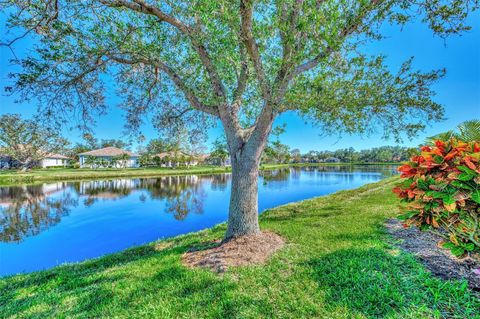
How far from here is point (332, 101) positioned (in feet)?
13.5

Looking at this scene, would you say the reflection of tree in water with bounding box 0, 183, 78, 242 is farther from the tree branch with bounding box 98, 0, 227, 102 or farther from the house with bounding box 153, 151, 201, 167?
the house with bounding box 153, 151, 201, 167

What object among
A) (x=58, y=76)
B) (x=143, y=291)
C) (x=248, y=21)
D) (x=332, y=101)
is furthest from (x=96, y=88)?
(x=332, y=101)

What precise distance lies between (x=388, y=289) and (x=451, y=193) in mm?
1299

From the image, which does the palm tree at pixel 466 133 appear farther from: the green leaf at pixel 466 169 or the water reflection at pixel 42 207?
the water reflection at pixel 42 207

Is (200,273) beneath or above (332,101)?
beneath

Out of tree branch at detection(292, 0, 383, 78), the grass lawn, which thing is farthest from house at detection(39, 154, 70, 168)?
tree branch at detection(292, 0, 383, 78)

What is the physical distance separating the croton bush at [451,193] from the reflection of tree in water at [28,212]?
12.5 meters

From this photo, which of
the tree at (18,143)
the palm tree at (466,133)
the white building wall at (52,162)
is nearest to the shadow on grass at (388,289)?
the palm tree at (466,133)

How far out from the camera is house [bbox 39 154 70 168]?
51.5 m

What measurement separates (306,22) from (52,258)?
9.44 m

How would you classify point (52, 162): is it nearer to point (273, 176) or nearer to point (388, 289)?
point (273, 176)

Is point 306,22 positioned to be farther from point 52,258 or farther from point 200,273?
point 52,258

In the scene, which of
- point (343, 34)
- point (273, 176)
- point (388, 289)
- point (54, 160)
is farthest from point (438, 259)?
point (54, 160)

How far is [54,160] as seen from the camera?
184 feet
